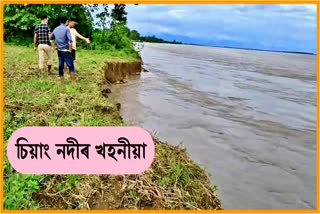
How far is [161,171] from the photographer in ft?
17.7

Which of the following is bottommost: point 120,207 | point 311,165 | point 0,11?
point 311,165

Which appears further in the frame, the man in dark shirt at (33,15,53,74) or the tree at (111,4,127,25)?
the tree at (111,4,127,25)

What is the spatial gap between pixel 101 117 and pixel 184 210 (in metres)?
2.98

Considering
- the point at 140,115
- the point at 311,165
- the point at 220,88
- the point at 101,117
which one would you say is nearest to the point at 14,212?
the point at 101,117

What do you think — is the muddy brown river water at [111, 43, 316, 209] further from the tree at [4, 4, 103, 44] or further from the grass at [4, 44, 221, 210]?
the tree at [4, 4, 103, 44]

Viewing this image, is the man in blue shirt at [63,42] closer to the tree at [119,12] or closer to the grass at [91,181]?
the grass at [91,181]

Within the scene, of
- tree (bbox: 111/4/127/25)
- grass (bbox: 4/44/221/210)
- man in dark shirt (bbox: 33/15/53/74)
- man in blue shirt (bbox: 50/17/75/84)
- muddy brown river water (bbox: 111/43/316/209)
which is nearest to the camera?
grass (bbox: 4/44/221/210)

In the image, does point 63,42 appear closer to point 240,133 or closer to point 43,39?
point 43,39

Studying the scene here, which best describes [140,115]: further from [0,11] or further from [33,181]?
[33,181]

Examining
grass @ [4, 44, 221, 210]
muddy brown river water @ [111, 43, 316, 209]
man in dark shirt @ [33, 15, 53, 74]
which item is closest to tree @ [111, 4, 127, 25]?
muddy brown river water @ [111, 43, 316, 209]

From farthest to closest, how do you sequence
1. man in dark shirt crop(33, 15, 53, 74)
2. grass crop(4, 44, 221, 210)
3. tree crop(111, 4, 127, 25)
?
tree crop(111, 4, 127, 25) → man in dark shirt crop(33, 15, 53, 74) → grass crop(4, 44, 221, 210)

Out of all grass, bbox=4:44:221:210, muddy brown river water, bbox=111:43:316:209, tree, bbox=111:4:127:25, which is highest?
tree, bbox=111:4:127:25

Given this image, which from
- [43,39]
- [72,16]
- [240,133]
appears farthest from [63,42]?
[72,16]

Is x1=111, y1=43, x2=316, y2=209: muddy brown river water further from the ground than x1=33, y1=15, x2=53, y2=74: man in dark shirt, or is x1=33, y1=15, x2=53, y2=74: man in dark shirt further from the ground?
x1=33, y1=15, x2=53, y2=74: man in dark shirt
